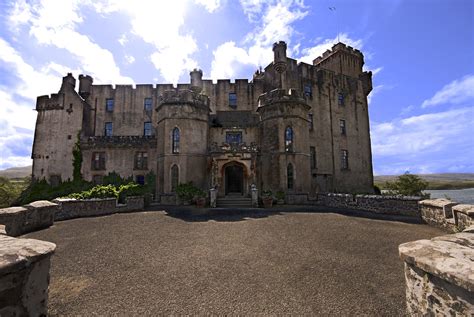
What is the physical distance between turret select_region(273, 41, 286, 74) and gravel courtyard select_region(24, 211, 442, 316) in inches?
861

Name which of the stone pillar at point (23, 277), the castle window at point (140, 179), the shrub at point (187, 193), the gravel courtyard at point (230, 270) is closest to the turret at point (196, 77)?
the castle window at point (140, 179)

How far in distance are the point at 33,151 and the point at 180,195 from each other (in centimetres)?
2242

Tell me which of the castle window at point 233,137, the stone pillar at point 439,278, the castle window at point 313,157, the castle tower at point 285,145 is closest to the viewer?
the stone pillar at point 439,278

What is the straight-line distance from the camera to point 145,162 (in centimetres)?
2611

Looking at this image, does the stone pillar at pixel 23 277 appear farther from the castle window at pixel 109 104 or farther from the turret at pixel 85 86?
the turret at pixel 85 86

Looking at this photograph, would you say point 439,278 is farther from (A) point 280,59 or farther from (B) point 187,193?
(A) point 280,59

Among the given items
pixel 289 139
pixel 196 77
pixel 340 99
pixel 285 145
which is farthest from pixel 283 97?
pixel 340 99

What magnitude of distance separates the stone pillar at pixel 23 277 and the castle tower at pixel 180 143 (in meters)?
16.8

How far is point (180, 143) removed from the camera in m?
20.5

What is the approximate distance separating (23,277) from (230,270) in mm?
3809

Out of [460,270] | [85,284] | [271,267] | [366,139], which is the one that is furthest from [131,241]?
[366,139]

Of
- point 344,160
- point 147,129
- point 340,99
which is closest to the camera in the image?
point 344,160

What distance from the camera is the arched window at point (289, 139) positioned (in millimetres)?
21188

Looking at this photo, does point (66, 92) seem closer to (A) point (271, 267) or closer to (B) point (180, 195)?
(B) point (180, 195)
